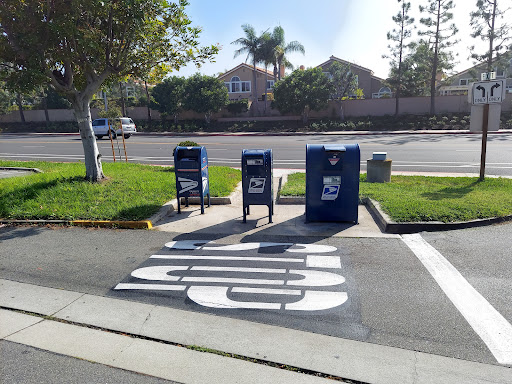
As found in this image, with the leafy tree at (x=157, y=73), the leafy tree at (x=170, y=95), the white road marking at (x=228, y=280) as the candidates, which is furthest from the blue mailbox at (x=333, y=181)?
the leafy tree at (x=170, y=95)

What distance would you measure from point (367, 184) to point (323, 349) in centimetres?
718

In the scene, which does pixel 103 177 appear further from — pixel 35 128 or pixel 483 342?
pixel 35 128

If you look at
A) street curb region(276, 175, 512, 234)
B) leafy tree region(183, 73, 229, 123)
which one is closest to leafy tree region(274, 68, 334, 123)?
leafy tree region(183, 73, 229, 123)

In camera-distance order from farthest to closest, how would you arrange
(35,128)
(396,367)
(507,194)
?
(35,128), (507,194), (396,367)

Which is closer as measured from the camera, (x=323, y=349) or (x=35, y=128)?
(x=323, y=349)

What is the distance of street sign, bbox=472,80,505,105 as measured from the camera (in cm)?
945

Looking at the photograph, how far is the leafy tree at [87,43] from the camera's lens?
8.24m

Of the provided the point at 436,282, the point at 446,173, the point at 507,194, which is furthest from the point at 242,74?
the point at 436,282

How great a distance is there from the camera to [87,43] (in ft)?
27.3

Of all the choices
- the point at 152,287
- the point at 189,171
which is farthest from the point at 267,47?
the point at 152,287

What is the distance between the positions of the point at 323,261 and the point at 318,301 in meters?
1.18

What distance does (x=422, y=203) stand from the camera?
7.78 m

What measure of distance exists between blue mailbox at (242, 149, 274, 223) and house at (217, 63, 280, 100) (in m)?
39.8

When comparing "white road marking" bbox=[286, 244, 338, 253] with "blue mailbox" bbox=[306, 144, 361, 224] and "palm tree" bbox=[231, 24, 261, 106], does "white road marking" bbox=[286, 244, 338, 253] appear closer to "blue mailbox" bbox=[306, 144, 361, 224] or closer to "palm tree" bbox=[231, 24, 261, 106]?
"blue mailbox" bbox=[306, 144, 361, 224]
